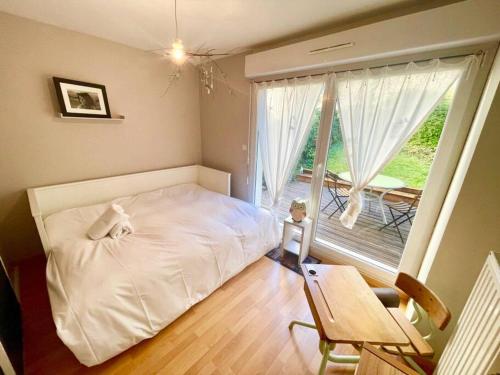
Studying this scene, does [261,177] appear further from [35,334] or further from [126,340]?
[35,334]

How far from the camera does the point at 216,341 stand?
138 centimetres

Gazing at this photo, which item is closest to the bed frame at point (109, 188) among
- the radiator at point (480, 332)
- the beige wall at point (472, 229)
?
the beige wall at point (472, 229)

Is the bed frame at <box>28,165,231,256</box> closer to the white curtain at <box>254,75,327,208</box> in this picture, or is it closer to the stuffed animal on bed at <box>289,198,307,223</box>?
the white curtain at <box>254,75,327,208</box>

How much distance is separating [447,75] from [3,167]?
3.78 m

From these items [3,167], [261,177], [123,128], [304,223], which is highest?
[123,128]

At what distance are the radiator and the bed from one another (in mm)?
1442

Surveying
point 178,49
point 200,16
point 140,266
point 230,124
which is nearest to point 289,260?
point 140,266

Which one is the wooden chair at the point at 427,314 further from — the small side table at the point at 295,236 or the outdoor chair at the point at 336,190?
the outdoor chair at the point at 336,190

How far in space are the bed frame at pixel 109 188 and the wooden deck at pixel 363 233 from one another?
944 mm

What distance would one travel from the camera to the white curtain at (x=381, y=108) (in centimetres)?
143

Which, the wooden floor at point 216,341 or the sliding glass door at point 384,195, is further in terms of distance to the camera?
the sliding glass door at point 384,195

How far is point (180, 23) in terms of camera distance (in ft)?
5.88

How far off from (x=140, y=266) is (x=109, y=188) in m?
1.55

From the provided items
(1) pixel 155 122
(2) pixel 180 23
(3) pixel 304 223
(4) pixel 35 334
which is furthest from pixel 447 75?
(4) pixel 35 334
